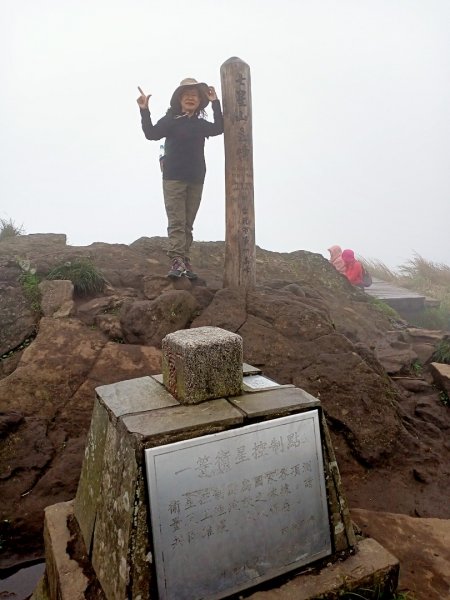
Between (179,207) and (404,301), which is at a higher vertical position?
(179,207)

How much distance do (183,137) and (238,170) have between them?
790 millimetres

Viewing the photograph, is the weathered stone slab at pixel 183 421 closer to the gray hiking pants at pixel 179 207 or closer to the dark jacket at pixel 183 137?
the gray hiking pants at pixel 179 207

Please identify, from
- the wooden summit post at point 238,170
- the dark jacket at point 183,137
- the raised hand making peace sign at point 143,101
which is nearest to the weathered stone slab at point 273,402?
the wooden summit post at point 238,170

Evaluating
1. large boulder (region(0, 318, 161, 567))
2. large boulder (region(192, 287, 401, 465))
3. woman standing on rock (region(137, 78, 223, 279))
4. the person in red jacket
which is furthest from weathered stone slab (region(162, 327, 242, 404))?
the person in red jacket

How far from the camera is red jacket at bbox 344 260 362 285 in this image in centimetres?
987

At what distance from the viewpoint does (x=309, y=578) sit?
1.98 metres

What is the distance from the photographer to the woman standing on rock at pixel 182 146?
197 inches

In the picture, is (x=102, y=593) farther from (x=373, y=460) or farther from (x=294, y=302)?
(x=294, y=302)

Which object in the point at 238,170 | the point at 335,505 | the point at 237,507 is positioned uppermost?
the point at 238,170

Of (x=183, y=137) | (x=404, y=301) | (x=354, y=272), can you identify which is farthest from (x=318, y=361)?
(x=354, y=272)

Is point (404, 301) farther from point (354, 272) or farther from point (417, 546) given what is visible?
point (417, 546)

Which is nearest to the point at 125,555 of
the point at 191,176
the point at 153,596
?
the point at 153,596

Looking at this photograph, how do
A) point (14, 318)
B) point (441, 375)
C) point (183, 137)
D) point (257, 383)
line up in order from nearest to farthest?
point (257, 383) → point (14, 318) → point (441, 375) → point (183, 137)

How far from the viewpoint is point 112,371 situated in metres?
3.91
